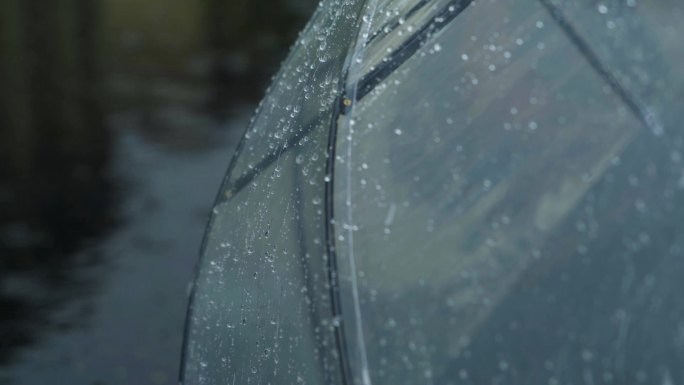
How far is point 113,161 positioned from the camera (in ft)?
24.2

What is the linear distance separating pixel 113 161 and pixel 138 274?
66.2 inches

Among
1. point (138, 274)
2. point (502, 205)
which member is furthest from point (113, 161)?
point (502, 205)

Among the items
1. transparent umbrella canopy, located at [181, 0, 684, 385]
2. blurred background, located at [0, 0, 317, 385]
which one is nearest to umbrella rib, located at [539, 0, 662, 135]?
transparent umbrella canopy, located at [181, 0, 684, 385]

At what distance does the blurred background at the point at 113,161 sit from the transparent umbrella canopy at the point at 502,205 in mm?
3409

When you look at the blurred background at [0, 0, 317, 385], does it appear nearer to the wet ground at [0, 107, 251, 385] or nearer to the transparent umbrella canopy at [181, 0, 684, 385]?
the wet ground at [0, 107, 251, 385]

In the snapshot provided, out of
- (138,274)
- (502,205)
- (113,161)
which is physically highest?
(113,161)

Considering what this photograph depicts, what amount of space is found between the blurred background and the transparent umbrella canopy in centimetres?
341

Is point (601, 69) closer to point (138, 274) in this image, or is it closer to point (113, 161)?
point (138, 274)

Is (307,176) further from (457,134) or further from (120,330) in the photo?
(120,330)

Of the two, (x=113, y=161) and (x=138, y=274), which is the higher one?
(x=113, y=161)

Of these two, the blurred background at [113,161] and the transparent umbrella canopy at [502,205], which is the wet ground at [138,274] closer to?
the blurred background at [113,161]

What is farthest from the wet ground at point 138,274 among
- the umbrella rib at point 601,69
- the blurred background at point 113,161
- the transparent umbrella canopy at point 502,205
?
the umbrella rib at point 601,69

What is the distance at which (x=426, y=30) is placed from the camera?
5.64 ft

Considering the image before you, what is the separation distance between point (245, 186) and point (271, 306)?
35cm
